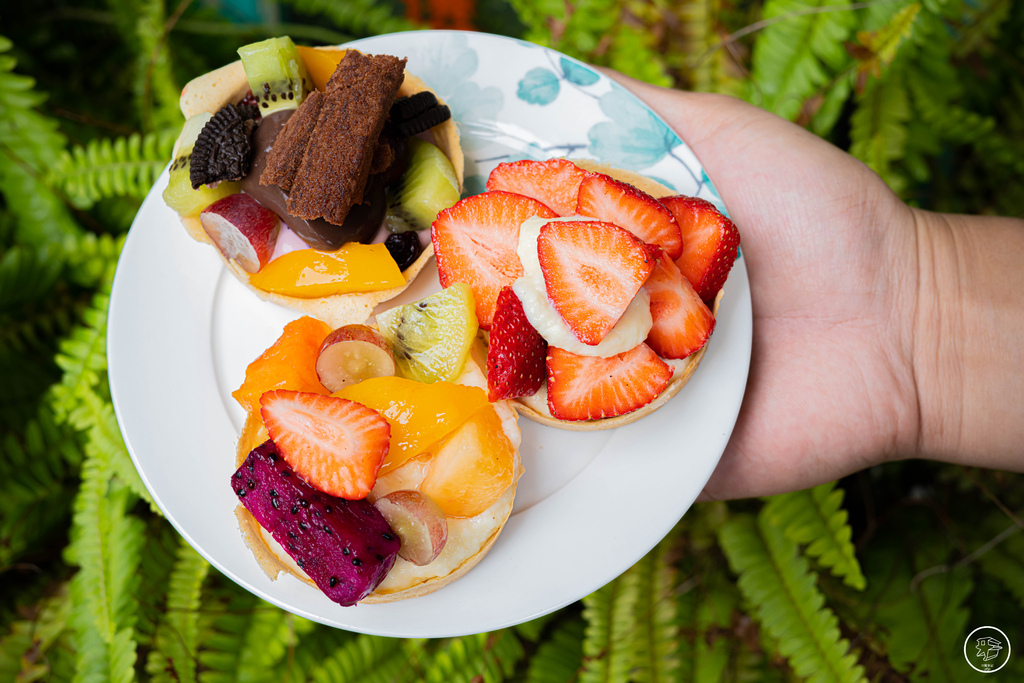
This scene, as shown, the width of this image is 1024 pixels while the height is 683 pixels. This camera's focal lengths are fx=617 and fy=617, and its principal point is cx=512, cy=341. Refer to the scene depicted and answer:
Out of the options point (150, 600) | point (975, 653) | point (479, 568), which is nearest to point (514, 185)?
point (479, 568)

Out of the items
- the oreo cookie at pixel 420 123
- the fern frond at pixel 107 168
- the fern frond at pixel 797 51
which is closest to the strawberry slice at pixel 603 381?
the oreo cookie at pixel 420 123

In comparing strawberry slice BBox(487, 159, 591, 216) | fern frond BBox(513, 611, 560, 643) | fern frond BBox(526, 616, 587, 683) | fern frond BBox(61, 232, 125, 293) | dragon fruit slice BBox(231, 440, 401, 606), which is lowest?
fern frond BBox(526, 616, 587, 683)

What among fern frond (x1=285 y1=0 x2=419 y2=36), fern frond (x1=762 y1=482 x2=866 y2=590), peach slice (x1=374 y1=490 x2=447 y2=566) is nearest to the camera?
peach slice (x1=374 y1=490 x2=447 y2=566)

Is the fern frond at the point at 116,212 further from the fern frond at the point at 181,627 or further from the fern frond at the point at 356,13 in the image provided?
the fern frond at the point at 181,627

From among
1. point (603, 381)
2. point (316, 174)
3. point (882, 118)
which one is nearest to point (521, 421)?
point (603, 381)

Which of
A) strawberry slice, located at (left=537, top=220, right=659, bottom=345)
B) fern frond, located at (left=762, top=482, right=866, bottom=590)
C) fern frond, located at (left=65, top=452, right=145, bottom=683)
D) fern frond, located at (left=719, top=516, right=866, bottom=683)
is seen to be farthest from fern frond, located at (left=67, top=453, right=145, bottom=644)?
fern frond, located at (left=762, top=482, right=866, bottom=590)

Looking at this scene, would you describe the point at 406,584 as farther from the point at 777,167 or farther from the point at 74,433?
the point at 777,167

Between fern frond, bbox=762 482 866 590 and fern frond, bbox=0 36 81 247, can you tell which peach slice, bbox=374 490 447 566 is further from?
fern frond, bbox=0 36 81 247
